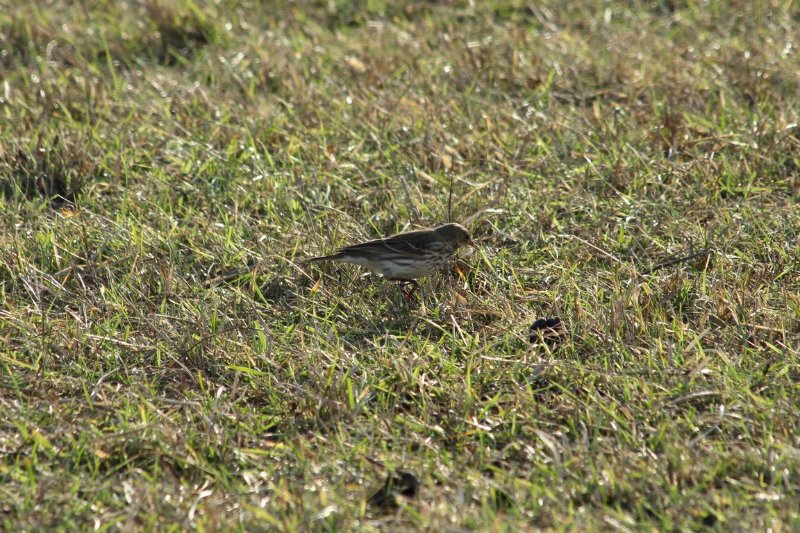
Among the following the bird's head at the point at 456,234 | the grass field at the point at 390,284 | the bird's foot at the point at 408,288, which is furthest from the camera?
the bird's head at the point at 456,234

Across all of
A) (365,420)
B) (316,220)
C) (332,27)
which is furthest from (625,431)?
(332,27)

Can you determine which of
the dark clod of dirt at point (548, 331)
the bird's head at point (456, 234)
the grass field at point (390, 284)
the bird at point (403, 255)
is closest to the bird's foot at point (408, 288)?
the bird at point (403, 255)

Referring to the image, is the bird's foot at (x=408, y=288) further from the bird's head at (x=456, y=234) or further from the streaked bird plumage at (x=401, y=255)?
the bird's head at (x=456, y=234)

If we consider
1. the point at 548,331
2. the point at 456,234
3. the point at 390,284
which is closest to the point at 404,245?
the point at 390,284

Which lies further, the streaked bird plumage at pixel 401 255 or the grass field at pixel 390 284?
the streaked bird plumage at pixel 401 255

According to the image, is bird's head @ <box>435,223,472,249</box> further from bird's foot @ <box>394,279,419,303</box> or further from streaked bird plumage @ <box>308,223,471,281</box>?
bird's foot @ <box>394,279,419,303</box>

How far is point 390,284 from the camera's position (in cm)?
622

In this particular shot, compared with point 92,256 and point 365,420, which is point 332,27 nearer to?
point 92,256

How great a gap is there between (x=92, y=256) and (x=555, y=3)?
5.09 m

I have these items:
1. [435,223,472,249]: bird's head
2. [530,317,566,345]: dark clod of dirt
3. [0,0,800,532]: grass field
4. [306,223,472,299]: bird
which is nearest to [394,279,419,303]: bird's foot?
[306,223,472,299]: bird

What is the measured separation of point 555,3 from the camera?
989 centimetres

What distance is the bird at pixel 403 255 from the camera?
6027 millimetres

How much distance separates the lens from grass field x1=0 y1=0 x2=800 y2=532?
448 centimetres

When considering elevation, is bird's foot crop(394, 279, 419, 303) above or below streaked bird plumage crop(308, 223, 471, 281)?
below
